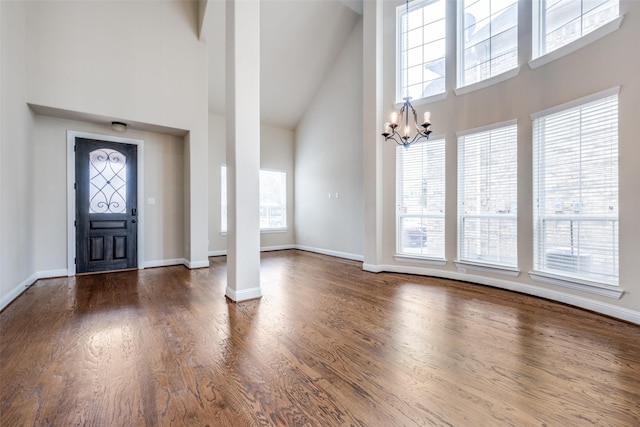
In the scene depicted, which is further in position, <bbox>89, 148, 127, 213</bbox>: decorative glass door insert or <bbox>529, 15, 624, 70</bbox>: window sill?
<bbox>89, 148, 127, 213</bbox>: decorative glass door insert

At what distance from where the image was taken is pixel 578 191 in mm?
3186

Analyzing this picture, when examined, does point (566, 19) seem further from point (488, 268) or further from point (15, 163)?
point (15, 163)

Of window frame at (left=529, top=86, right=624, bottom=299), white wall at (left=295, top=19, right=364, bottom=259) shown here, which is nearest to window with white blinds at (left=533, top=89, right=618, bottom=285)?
window frame at (left=529, top=86, right=624, bottom=299)

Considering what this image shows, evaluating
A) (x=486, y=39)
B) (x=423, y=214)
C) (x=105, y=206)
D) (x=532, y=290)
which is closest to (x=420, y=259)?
(x=423, y=214)

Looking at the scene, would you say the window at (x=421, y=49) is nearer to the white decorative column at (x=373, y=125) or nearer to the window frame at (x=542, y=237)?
the white decorative column at (x=373, y=125)

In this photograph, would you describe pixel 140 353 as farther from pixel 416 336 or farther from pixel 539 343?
pixel 539 343

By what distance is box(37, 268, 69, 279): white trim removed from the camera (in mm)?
4395

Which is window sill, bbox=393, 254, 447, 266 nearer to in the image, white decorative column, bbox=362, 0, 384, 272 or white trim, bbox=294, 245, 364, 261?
white decorative column, bbox=362, 0, 384, 272

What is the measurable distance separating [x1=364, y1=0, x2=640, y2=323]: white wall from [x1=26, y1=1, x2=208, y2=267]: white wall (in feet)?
11.0

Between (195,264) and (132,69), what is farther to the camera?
(195,264)

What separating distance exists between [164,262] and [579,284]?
633cm

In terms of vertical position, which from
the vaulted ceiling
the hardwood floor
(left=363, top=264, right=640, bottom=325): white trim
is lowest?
the hardwood floor

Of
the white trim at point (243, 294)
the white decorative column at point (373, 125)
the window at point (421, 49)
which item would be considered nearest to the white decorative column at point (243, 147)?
the white trim at point (243, 294)

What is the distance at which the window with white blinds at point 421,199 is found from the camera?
4.56 m
